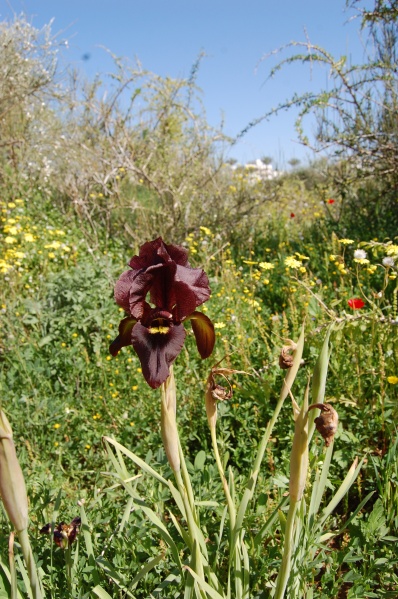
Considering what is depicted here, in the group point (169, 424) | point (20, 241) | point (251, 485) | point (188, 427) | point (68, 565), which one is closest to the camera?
point (169, 424)

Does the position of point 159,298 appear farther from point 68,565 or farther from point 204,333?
point 68,565

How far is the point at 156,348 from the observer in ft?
3.26

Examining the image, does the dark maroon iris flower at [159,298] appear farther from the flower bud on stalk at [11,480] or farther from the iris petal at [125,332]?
the flower bud on stalk at [11,480]

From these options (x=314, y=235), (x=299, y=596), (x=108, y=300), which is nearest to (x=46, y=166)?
(x=314, y=235)

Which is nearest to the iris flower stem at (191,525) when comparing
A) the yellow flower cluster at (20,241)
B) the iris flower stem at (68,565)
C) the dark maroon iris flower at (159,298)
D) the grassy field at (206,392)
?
the grassy field at (206,392)

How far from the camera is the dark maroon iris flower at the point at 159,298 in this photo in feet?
3.29

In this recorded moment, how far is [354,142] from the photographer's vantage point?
4.51 m

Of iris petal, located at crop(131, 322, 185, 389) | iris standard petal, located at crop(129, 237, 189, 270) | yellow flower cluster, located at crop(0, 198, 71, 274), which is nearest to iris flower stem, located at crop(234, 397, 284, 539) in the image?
iris petal, located at crop(131, 322, 185, 389)

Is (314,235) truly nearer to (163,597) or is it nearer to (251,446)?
(251,446)

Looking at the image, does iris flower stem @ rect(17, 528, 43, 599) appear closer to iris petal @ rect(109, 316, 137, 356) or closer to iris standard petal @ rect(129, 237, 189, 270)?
iris petal @ rect(109, 316, 137, 356)

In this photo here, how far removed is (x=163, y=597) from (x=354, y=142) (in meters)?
4.23

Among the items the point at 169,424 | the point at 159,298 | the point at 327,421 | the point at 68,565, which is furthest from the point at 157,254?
the point at 68,565

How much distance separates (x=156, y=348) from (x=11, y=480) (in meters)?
0.36

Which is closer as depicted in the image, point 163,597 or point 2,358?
point 163,597
